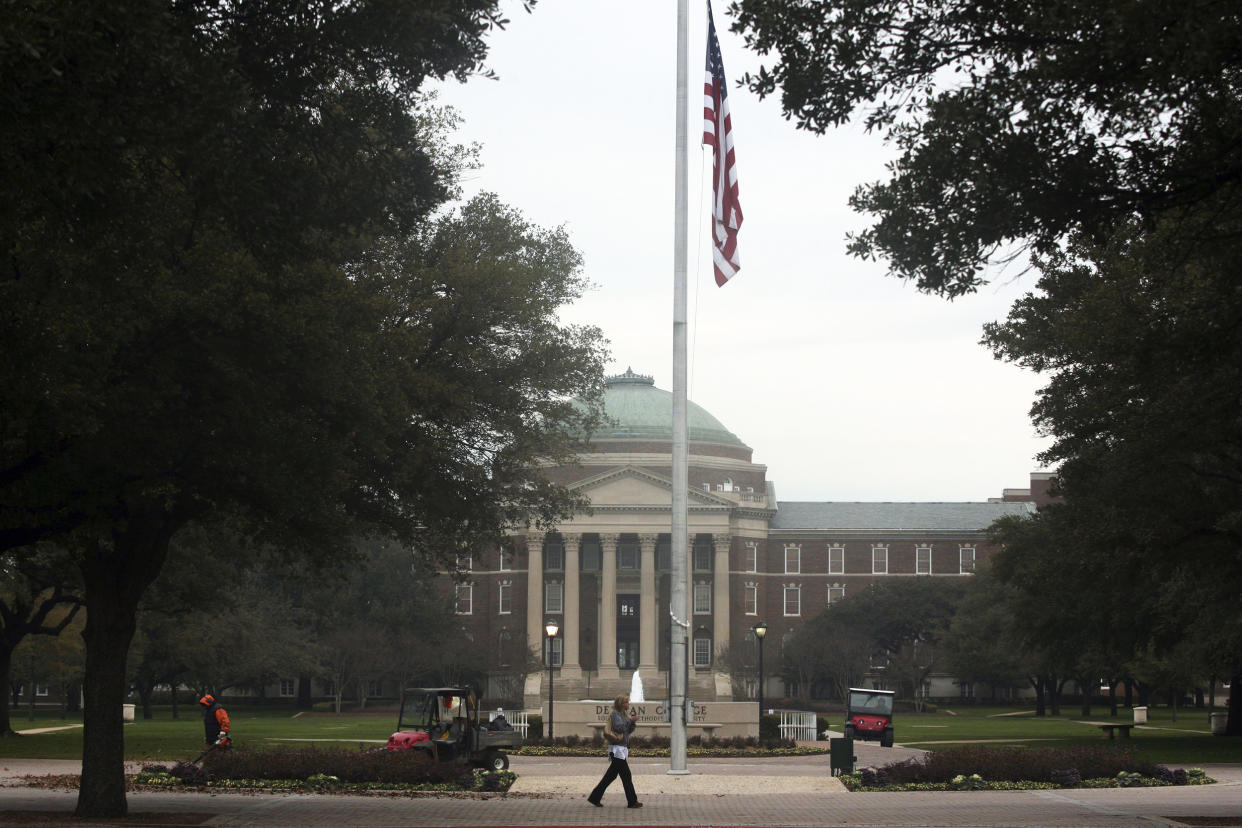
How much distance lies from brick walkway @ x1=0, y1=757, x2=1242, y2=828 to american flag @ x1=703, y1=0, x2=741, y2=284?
→ 8562mm

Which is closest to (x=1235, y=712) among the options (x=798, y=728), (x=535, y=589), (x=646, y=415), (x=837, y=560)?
(x=798, y=728)

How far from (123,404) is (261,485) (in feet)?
8.27

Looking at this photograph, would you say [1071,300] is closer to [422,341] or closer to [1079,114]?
[422,341]

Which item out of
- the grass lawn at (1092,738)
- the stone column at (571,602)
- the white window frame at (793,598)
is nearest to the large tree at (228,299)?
the grass lawn at (1092,738)

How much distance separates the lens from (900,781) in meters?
26.2

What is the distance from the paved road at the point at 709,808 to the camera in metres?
19.4

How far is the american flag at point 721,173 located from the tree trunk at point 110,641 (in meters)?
9.85

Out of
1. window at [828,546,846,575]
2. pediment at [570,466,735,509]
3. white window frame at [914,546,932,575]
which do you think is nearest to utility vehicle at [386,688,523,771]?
pediment at [570,466,735,509]

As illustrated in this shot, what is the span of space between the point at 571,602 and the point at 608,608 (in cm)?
313

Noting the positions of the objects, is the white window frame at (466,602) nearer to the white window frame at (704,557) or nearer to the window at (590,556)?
the window at (590,556)

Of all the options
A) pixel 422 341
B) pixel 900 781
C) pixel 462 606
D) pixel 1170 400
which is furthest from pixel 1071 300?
pixel 462 606

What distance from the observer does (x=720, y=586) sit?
111812 millimetres

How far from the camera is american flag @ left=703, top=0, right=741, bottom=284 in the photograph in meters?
25.3

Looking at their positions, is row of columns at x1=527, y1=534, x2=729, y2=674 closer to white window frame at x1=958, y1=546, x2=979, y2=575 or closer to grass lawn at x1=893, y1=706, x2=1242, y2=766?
white window frame at x1=958, y1=546, x2=979, y2=575
